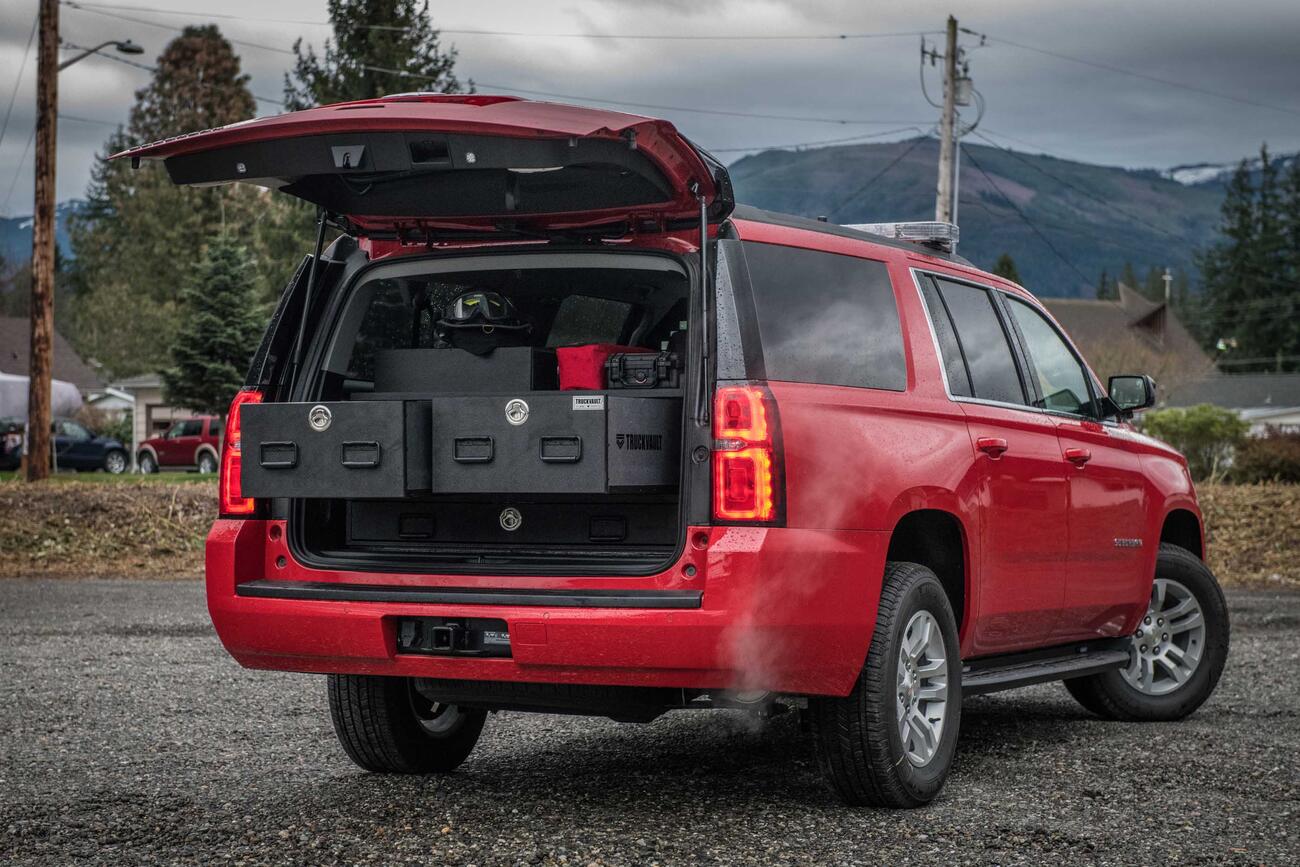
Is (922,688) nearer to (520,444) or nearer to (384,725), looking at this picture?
(520,444)

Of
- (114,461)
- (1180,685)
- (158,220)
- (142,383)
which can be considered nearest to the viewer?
(1180,685)

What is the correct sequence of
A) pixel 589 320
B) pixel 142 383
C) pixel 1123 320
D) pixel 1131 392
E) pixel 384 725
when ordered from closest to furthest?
1. pixel 589 320
2. pixel 384 725
3. pixel 1131 392
4. pixel 142 383
5. pixel 1123 320

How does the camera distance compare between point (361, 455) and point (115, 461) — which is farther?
point (115, 461)

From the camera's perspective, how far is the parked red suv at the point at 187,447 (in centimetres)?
4616

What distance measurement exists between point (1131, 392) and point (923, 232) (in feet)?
5.15

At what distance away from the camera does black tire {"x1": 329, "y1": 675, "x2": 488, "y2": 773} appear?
597 cm

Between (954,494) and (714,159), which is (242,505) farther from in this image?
(954,494)

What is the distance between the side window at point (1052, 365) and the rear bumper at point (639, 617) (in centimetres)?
203

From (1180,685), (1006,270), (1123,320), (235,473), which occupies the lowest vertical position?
(1180,685)

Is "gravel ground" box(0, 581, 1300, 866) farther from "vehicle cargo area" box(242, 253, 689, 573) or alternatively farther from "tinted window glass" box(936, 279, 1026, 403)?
"tinted window glass" box(936, 279, 1026, 403)

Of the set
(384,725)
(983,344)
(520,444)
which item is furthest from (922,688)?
(384,725)

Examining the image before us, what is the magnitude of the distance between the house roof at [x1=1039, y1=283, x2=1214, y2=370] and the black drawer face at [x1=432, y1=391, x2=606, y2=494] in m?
70.7

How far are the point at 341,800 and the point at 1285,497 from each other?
51.3ft

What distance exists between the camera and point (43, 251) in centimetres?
2323
